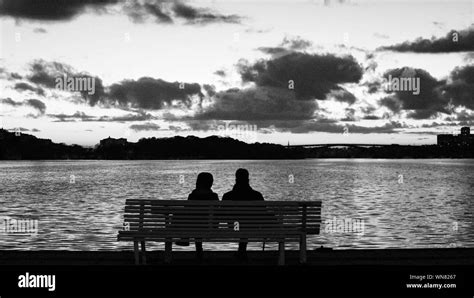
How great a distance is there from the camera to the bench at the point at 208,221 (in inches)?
446

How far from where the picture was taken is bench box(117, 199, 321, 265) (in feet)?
37.2

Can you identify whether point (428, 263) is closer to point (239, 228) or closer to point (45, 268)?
point (239, 228)

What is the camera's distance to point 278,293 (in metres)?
10.4

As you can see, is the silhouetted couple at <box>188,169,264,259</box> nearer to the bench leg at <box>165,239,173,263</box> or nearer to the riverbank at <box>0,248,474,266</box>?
the riverbank at <box>0,248,474,266</box>

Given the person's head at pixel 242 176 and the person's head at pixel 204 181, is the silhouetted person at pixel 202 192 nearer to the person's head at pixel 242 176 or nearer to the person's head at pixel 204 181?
the person's head at pixel 204 181

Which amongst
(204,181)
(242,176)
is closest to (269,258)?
(242,176)

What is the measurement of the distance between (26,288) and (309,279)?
3.92 meters

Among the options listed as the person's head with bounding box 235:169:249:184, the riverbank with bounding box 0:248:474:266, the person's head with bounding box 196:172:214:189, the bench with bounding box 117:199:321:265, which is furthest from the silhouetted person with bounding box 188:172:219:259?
the bench with bounding box 117:199:321:265

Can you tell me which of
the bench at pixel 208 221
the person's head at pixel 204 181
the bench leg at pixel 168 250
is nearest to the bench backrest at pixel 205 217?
the bench at pixel 208 221

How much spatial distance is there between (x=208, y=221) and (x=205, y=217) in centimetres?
8

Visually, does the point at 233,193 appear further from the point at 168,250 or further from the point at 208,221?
the point at 168,250

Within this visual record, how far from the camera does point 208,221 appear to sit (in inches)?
449

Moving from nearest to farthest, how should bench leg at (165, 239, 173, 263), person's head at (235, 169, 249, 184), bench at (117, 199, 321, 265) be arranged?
bench at (117, 199, 321, 265) → bench leg at (165, 239, 173, 263) → person's head at (235, 169, 249, 184)

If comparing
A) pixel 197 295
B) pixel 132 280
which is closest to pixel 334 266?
pixel 197 295
